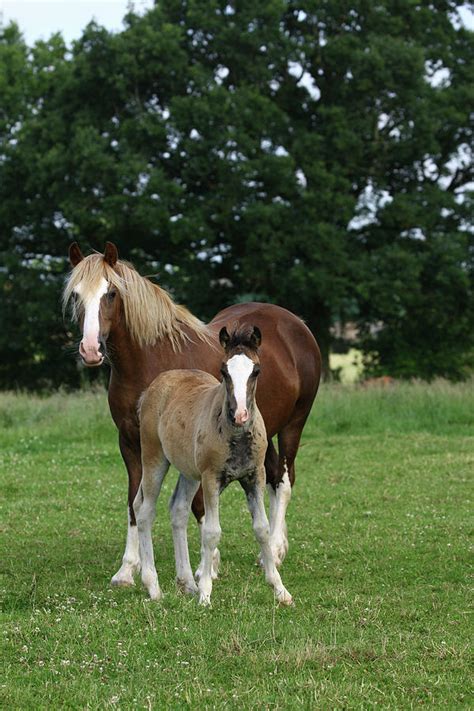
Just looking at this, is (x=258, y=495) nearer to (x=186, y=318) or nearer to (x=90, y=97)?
(x=186, y=318)

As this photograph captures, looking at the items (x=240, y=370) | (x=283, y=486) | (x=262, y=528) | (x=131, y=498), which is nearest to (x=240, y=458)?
(x=262, y=528)

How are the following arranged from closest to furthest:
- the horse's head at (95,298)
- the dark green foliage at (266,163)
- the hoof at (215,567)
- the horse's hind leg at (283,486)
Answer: the horse's head at (95,298), the hoof at (215,567), the horse's hind leg at (283,486), the dark green foliage at (266,163)

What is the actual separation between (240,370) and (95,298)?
5.61ft

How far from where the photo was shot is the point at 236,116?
26328mm

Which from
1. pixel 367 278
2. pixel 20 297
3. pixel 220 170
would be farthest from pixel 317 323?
pixel 20 297

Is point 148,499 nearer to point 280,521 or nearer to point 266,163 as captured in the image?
point 280,521

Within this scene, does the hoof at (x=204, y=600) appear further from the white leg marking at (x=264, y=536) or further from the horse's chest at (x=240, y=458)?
the horse's chest at (x=240, y=458)

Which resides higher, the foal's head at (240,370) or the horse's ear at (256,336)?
the horse's ear at (256,336)

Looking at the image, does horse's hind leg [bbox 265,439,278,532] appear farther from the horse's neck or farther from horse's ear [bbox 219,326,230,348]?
horse's ear [bbox 219,326,230,348]

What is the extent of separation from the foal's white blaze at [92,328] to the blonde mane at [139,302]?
0.03 m

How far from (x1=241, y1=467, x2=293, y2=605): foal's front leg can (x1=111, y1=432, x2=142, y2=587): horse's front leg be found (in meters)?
1.39

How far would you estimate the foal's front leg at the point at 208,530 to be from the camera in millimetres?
6508

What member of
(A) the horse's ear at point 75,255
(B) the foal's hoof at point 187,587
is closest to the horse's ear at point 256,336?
(B) the foal's hoof at point 187,587

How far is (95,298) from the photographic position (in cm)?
735
